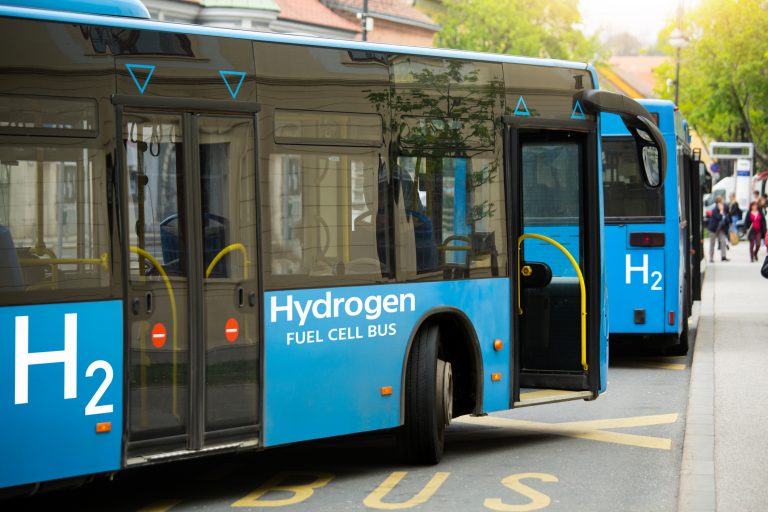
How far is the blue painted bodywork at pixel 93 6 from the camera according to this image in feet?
24.6

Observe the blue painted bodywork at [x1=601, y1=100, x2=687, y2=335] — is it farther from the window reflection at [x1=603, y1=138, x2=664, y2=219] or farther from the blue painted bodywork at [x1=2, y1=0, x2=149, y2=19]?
the blue painted bodywork at [x1=2, y1=0, x2=149, y2=19]

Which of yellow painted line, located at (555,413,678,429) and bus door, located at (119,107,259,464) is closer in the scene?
bus door, located at (119,107,259,464)

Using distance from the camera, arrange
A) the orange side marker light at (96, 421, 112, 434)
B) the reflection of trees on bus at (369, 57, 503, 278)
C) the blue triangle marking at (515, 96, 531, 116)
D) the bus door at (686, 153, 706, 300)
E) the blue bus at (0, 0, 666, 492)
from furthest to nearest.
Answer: the bus door at (686, 153, 706, 300) → the blue triangle marking at (515, 96, 531, 116) → the reflection of trees on bus at (369, 57, 503, 278) → the orange side marker light at (96, 421, 112, 434) → the blue bus at (0, 0, 666, 492)

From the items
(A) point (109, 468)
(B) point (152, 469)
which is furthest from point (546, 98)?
(A) point (109, 468)

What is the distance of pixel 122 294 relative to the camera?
734 centimetres

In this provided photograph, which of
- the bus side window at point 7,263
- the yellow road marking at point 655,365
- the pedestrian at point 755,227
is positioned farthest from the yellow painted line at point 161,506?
the pedestrian at point 755,227

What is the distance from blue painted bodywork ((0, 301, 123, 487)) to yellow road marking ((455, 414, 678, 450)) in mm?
4361

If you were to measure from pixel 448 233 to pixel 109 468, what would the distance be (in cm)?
303

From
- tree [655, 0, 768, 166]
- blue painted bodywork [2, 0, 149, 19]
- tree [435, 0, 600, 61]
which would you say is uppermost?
tree [435, 0, 600, 61]

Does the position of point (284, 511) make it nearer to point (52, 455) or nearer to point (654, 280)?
point (52, 455)

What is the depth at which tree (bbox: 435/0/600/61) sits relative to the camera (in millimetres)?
74562

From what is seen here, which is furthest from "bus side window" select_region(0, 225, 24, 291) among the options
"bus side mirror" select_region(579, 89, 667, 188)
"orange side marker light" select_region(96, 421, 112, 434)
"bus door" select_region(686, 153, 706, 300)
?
"bus door" select_region(686, 153, 706, 300)

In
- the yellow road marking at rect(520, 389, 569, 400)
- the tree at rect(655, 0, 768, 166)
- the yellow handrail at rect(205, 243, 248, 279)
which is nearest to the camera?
the yellow handrail at rect(205, 243, 248, 279)

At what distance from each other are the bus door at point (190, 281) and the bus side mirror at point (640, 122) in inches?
130
